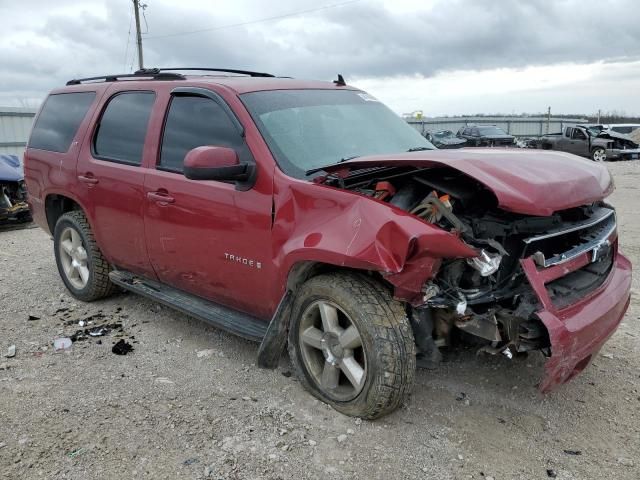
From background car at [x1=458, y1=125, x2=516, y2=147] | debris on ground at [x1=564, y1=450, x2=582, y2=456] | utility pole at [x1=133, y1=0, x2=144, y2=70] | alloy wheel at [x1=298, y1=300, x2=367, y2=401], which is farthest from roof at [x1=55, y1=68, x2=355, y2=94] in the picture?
utility pole at [x1=133, y1=0, x2=144, y2=70]

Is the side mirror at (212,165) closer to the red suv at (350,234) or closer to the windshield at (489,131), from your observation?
the red suv at (350,234)

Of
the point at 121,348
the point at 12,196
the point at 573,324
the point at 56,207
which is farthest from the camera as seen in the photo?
the point at 12,196

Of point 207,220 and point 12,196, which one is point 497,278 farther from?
point 12,196

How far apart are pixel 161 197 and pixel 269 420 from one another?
1.71 m

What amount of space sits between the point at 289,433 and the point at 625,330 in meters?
2.82

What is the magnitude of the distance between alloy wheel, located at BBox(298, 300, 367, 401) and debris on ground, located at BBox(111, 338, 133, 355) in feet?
5.10

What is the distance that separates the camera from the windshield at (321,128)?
342 cm

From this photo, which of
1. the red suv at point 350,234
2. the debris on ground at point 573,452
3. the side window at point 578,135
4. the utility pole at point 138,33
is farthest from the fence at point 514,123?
the debris on ground at point 573,452

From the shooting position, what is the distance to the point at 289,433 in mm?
2998

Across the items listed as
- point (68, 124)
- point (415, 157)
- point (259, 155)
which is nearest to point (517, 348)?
point (415, 157)

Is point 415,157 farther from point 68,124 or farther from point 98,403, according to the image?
point 68,124

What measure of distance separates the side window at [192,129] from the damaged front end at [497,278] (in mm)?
858

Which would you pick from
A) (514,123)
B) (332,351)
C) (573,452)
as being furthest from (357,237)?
(514,123)

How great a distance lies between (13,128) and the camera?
1731 centimetres
